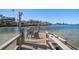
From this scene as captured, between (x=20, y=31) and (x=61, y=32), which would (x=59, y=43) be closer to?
(x=61, y=32)

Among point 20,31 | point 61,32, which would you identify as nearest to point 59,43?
point 61,32

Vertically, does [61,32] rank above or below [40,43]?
above

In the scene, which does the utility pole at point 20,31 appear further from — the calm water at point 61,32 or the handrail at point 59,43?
the handrail at point 59,43

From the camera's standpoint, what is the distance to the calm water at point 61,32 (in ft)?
6.94

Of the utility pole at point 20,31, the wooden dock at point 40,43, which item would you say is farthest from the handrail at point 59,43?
the utility pole at point 20,31

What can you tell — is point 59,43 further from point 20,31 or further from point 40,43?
point 20,31

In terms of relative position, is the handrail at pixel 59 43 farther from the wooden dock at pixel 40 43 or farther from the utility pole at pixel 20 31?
the utility pole at pixel 20 31

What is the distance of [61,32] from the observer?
2.13 meters

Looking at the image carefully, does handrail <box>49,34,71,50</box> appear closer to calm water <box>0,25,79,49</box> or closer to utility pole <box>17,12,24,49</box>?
calm water <box>0,25,79,49</box>

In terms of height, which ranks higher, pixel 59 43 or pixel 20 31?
pixel 20 31

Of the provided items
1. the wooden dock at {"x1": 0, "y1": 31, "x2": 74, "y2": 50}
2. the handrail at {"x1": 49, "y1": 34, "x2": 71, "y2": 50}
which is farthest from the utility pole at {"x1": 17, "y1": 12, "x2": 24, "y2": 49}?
the handrail at {"x1": 49, "y1": 34, "x2": 71, "y2": 50}

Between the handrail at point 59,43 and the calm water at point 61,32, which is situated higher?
the calm water at point 61,32

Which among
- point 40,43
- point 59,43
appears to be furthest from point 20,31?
point 59,43

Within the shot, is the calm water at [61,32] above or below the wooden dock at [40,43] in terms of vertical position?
above
